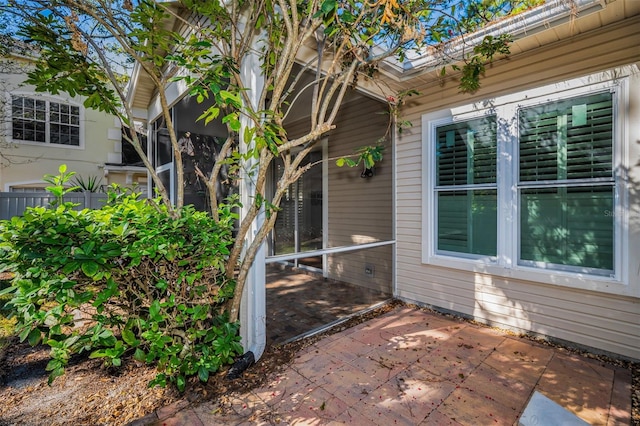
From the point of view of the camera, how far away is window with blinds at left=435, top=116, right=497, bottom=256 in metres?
3.43

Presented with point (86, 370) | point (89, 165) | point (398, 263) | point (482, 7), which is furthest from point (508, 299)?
point (89, 165)

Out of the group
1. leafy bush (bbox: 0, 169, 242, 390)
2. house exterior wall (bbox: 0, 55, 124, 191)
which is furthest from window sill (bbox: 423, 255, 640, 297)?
house exterior wall (bbox: 0, 55, 124, 191)

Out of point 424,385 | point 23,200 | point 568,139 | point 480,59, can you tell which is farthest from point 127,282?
point 23,200

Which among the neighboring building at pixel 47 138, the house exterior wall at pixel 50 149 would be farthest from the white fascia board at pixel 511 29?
the house exterior wall at pixel 50 149

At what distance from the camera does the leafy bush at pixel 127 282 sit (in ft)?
5.68

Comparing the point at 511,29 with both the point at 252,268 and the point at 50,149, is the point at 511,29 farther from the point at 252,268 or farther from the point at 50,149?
the point at 50,149

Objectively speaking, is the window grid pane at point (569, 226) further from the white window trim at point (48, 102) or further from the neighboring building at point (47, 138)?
the white window trim at point (48, 102)

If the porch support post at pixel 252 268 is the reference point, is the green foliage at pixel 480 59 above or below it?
above

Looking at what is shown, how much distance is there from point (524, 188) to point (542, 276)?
0.93 metres

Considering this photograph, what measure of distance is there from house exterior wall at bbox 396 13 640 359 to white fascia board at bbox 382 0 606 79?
1.10 ft

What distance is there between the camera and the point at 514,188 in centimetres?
322

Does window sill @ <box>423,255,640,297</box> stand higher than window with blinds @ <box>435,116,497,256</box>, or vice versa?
window with blinds @ <box>435,116,497,256</box>

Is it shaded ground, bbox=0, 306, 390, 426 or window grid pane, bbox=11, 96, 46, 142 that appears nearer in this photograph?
shaded ground, bbox=0, 306, 390, 426

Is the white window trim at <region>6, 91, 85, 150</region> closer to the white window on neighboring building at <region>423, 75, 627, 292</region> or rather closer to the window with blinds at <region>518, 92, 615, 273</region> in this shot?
the white window on neighboring building at <region>423, 75, 627, 292</region>
